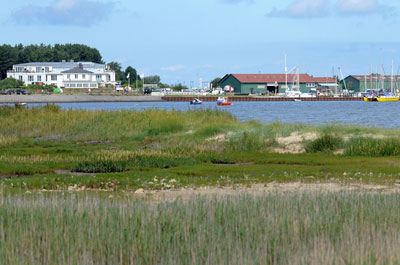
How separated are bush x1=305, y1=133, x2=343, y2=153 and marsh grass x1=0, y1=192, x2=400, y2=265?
16051mm

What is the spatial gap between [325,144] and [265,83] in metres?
141

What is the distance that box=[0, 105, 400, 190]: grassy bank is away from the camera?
69.3 ft

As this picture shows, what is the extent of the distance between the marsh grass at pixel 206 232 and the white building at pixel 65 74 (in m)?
161

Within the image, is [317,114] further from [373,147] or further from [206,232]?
[206,232]

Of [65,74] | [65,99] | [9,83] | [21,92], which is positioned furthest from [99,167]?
[65,74]

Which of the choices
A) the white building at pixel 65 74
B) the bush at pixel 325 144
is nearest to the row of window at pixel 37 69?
the white building at pixel 65 74

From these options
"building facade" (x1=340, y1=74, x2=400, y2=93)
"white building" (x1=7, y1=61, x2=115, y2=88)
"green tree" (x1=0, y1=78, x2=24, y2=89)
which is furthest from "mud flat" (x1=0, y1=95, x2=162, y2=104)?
"building facade" (x1=340, y1=74, x2=400, y2=93)

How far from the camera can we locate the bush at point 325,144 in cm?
2939

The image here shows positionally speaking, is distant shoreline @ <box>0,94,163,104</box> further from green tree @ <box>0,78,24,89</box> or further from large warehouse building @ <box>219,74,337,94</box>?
green tree @ <box>0,78,24,89</box>

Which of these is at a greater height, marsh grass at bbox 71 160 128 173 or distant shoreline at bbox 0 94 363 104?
distant shoreline at bbox 0 94 363 104

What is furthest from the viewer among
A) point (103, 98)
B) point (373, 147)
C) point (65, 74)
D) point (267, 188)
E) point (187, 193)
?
point (65, 74)

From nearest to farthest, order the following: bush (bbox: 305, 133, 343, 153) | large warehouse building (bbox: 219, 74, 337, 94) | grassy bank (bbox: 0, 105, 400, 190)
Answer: grassy bank (bbox: 0, 105, 400, 190), bush (bbox: 305, 133, 343, 153), large warehouse building (bbox: 219, 74, 337, 94)

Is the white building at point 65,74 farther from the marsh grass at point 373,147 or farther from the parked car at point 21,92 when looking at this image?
the marsh grass at point 373,147

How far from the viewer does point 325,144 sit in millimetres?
29609
